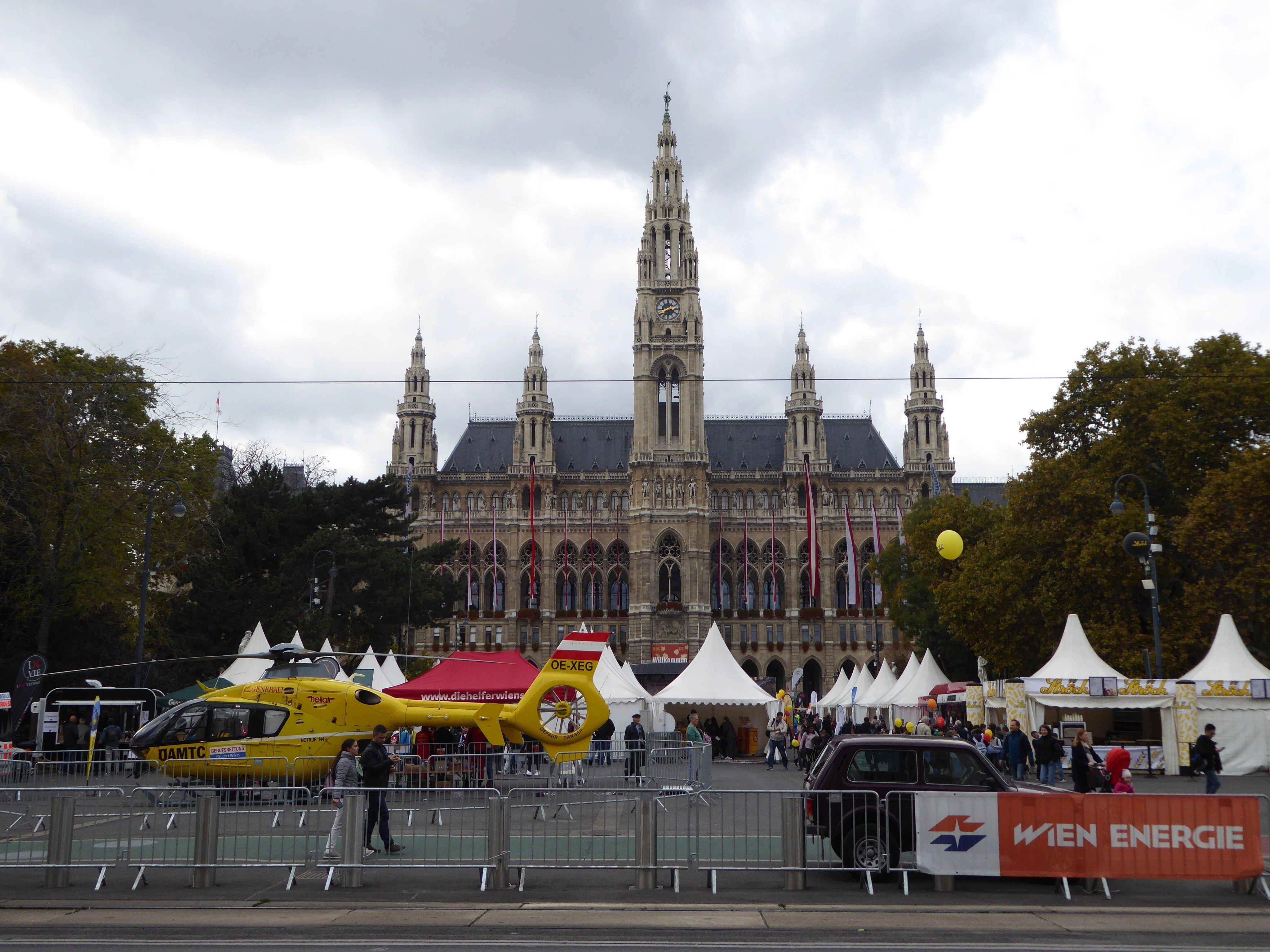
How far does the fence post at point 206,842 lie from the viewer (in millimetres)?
12547

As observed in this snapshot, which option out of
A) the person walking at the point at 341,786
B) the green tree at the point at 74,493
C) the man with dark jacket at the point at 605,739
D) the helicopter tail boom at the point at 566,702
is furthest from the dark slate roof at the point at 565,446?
the person walking at the point at 341,786

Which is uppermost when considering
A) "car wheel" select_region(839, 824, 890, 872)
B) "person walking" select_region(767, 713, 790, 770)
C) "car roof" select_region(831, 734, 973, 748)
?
"car roof" select_region(831, 734, 973, 748)

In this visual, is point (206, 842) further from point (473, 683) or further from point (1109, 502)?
point (1109, 502)

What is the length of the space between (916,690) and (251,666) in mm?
23112

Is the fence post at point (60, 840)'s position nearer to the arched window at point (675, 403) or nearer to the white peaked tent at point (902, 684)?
the white peaked tent at point (902, 684)

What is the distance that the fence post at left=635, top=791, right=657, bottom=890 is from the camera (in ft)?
40.6

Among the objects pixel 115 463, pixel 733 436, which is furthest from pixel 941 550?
pixel 733 436

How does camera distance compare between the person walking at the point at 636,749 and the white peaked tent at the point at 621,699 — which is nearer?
the person walking at the point at 636,749

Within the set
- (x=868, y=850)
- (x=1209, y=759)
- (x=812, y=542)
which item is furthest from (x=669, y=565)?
(x=868, y=850)

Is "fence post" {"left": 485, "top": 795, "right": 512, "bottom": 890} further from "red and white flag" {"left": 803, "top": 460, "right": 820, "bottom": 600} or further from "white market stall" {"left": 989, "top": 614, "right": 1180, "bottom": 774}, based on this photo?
"red and white flag" {"left": 803, "top": 460, "right": 820, "bottom": 600}

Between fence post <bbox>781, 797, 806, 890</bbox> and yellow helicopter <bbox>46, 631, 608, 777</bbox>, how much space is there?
9360 mm

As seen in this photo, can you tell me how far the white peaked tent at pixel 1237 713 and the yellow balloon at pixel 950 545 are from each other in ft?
22.6

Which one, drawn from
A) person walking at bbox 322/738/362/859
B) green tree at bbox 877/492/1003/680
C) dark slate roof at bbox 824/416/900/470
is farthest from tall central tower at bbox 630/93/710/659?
person walking at bbox 322/738/362/859

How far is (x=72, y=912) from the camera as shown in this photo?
11.2 meters
